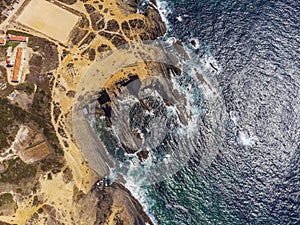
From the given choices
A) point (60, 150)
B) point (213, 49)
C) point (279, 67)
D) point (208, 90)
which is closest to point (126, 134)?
point (60, 150)

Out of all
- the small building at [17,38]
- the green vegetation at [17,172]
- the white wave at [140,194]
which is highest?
the small building at [17,38]

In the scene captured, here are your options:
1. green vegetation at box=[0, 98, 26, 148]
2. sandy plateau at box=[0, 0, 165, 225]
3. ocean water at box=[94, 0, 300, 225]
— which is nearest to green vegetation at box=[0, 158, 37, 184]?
sandy plateau at box=[0, 0, 165, 225]

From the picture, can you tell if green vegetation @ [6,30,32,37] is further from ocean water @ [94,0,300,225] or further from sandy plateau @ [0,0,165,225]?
ocean water @ [94,0,300,225]

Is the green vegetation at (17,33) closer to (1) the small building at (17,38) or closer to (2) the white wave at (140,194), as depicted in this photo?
(1) the small building at (17,38)

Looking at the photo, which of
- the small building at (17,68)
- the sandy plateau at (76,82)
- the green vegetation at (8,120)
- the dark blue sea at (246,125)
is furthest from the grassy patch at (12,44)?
the dark blue sea at (246,125)

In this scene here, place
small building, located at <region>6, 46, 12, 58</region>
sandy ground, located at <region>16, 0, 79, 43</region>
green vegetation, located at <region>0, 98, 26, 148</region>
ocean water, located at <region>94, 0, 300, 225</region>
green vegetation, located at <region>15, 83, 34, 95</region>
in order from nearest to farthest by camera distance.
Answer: green vegetation, located at <region>0, 98, 26, 148</region> → ocean water, located at <region>94, 0, 300, 225</region> → green vegetation, located at <region>15, 83, 34, 95</region> → small building, located at <region>6, 46, 12, 58</region> → sandy ground, located at <region>16, 0, 79, 43</region>

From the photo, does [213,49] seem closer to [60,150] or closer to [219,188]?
[219,188]

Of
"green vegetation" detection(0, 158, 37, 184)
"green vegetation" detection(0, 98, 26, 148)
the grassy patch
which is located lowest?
"green vegetation" detection(0, 158, 37, 184)

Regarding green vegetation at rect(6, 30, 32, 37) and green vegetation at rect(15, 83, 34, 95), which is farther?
green vegetation at rect(6, 30, 32, 37)

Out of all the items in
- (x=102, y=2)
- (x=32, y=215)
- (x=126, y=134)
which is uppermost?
(x=102, y=2)
